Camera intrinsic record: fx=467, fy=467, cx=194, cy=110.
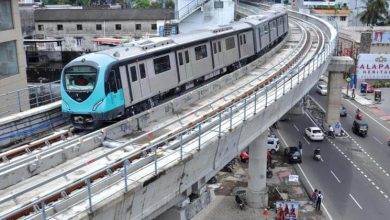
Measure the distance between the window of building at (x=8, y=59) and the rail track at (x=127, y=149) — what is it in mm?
10926

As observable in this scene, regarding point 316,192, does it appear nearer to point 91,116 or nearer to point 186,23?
point 91,116

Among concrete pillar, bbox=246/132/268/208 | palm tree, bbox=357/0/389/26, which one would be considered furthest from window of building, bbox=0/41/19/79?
palm tree, bbox=357/0/389/26

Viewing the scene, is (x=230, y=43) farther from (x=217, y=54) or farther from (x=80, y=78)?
(x=80, y=78)

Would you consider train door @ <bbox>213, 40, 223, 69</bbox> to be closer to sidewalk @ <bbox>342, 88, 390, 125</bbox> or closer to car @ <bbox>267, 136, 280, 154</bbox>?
car @ <bbox>267, 136, 280, 154</bbox>

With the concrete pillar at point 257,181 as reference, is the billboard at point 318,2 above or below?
above

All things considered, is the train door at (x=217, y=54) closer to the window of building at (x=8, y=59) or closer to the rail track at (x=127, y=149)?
the rail track at (x=127, y=149)

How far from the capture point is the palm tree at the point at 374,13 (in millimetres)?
71438

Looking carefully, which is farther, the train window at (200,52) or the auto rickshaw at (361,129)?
the auto rickshaw at (361,129)

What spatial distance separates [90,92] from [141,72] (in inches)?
124

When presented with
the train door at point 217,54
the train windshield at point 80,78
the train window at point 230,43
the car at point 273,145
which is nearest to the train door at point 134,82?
the train windshield at point 80,78

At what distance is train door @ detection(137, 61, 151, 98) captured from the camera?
19.7 m

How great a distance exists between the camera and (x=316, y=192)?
1032 inches

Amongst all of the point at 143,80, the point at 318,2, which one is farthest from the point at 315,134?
the point at 318,2

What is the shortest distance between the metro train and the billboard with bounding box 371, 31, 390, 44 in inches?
1225
